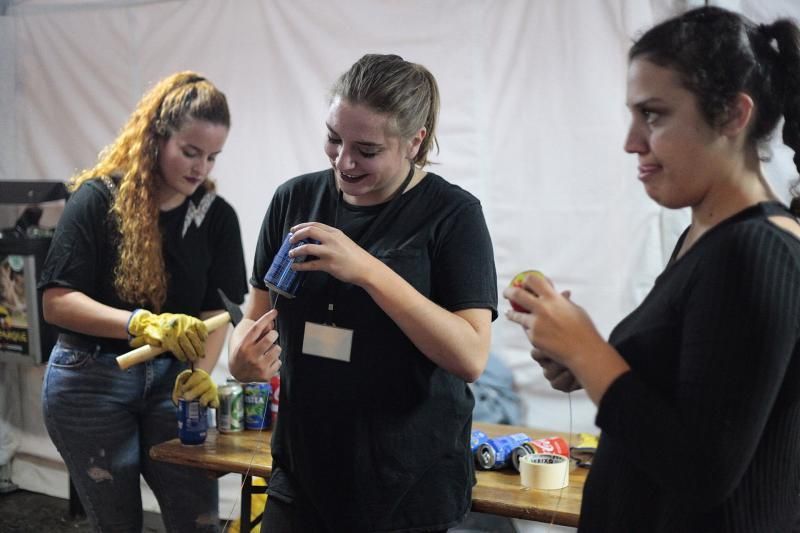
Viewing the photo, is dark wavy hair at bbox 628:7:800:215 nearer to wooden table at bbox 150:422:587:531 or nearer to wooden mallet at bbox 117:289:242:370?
wooden table at bbox 150:422:587:531

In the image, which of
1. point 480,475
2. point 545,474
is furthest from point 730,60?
point 480,475

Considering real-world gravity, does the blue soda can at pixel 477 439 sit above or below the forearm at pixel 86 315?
below

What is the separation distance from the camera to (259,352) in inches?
59.9

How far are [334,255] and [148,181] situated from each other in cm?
94

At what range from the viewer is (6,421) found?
3945mm

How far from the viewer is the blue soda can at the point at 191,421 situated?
2.18 m

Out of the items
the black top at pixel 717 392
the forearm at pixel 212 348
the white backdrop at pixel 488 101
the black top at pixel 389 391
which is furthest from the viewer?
the white backdrop at pixel 488 101

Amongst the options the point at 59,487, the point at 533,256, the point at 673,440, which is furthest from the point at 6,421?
the point at 673,440

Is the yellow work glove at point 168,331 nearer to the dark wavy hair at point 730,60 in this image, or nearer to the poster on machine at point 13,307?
the dark wavy hair at point 730,60

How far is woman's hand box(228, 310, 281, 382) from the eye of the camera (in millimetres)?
1520

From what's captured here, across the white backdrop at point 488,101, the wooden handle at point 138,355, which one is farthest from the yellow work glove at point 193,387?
the white backdrop at point 488,101

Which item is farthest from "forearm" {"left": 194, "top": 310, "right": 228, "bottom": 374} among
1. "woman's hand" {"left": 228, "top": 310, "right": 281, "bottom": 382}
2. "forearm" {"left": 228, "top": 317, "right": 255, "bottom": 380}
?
"woman's hand" {"left": 228, "top": 310, "right": 281, "bottom": 382}

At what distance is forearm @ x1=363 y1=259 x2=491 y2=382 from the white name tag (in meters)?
0.11

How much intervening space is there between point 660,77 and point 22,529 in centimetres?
343
